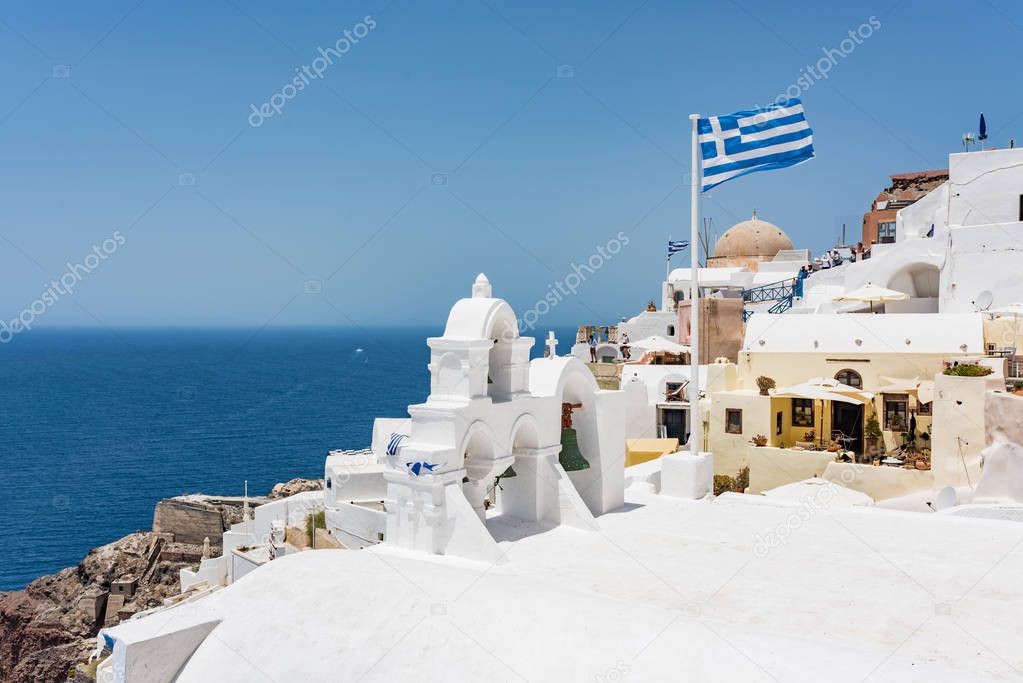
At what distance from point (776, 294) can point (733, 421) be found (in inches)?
730

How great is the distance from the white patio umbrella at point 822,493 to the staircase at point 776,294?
19.4m

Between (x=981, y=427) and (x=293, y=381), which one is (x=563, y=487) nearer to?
(x=981, y=427)

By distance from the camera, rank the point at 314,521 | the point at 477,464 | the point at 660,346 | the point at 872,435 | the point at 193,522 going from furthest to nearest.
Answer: the point at 193,522
the point at 660,346
the point at 314,521
the point at 872,435
the point at 477,464

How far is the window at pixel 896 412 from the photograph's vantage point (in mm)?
25109

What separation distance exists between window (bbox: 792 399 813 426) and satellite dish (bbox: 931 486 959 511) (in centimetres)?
765

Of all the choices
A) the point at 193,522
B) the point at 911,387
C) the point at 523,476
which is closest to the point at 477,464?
the point at 523,476

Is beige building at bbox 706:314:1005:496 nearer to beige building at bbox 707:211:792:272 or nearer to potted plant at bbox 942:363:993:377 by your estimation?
potted plant at bbox 942:363:993:377

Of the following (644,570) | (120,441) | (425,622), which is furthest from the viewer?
(120,441)

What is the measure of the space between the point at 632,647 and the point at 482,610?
5.68 feet

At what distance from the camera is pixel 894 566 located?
453 inches

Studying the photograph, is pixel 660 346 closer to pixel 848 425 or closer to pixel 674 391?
pixel 674 391

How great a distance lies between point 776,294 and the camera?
43.1m

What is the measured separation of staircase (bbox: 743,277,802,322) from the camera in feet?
132

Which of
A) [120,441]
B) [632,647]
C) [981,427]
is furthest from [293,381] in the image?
[632,647]
